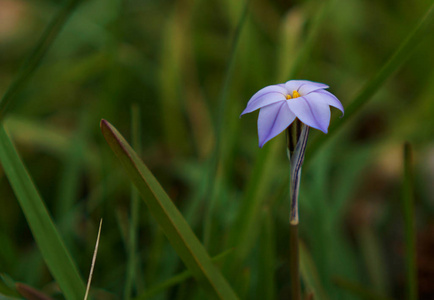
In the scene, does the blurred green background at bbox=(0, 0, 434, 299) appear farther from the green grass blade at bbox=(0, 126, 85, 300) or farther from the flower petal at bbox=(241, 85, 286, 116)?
the flower petal at bbox=(241, 85, 286, 116)

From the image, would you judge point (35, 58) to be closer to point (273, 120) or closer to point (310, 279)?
point (273, 120)

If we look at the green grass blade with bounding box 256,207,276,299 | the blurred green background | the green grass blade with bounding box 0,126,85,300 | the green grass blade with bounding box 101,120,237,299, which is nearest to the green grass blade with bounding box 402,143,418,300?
the blurred green background

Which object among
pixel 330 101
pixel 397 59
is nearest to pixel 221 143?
pixel 397 59

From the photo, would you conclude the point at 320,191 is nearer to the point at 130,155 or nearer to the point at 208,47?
the point at 130,155

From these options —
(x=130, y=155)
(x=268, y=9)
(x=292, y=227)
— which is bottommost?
(x=292, y=227)

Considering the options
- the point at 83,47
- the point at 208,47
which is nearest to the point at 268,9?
the point at 208,47
